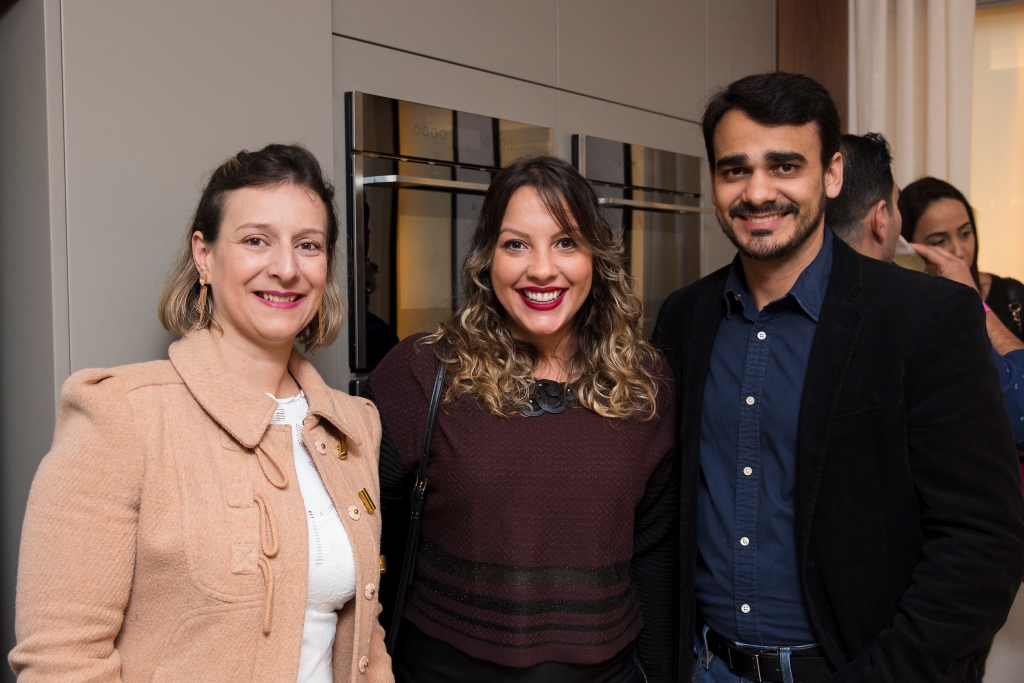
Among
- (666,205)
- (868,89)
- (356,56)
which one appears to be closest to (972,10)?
(868,89)

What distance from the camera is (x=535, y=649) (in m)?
1.39

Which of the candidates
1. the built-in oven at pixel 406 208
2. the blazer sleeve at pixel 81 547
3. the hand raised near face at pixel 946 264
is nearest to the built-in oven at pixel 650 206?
the built-in oven at pixel 406 208

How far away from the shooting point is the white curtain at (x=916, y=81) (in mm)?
3305

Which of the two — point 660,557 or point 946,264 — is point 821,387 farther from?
point 946,264

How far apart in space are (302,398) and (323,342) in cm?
12

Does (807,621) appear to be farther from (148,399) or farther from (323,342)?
(148,399)

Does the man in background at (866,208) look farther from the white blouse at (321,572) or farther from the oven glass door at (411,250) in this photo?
the white blouse at (321,572)

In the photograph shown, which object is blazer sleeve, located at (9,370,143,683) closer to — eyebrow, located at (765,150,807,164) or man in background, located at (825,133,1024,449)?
eyebrow, located at (765,150,807,164)

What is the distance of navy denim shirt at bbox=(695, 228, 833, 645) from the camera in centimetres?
141

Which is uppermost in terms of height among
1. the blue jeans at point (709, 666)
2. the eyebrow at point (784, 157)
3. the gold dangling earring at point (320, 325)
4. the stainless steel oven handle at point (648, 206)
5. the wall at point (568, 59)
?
the wall at point (568, 59)

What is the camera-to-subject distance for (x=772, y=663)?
141cm

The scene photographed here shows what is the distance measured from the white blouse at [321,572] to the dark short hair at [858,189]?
4.17 feet

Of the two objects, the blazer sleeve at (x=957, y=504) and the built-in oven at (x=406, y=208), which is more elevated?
the built-in oven at (x=406, y=208)

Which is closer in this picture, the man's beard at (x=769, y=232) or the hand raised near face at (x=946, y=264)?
the man's beard at (x=769, y=232)
